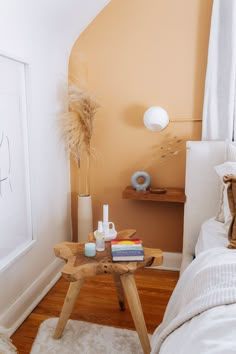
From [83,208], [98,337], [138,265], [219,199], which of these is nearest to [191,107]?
[219,199]

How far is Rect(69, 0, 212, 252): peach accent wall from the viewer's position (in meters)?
2.36

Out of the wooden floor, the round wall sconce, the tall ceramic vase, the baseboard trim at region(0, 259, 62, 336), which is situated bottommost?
the wooden floor

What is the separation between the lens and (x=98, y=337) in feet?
5.88

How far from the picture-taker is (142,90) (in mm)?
2494

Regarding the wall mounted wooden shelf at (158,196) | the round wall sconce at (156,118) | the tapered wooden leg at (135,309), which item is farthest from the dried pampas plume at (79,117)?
the tapered wooden leg at (135,309)

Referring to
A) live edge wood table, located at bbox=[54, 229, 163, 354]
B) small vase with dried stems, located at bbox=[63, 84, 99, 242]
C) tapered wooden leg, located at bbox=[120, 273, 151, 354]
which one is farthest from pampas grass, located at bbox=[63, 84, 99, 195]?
tapered wooden leg, located at bbox=[120, 273, 151, 354]

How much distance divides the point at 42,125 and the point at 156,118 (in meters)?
0.85

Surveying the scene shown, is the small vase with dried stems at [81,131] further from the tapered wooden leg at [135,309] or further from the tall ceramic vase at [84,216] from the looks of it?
the tapered wooden leg at [135,309]

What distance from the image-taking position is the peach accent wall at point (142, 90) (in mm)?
2361

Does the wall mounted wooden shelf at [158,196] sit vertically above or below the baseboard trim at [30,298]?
above

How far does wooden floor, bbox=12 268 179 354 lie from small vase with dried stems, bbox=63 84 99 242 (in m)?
0.47

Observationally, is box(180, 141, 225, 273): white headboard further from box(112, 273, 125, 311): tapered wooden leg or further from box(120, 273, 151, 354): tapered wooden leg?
box(120, 273, 151, 354): tapered wooden leg

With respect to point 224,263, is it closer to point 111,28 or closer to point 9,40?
point 9,40

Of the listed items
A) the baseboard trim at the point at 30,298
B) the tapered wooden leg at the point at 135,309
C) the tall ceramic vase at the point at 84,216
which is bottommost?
the baseboard trim at the point at 30,298
